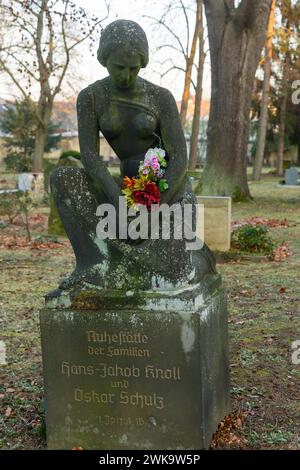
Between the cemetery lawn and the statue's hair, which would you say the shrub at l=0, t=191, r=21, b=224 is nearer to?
the cemetery lawn

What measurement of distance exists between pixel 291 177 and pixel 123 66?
26854 millimetres

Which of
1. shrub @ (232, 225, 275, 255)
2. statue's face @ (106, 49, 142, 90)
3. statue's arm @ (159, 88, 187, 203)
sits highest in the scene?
statue's face @ (106, 49, 142, 90)

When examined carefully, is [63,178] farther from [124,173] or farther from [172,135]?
[172,135]

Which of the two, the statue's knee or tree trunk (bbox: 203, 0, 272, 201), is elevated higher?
tree trunk (bbox: 203, 0, 272, 201)

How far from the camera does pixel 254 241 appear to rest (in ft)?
40.1

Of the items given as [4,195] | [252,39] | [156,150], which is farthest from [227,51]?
[156,150]

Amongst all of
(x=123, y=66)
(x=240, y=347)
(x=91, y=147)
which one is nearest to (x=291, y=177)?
(x=240, y=347)

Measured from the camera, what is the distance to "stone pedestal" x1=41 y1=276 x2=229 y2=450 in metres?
4.02

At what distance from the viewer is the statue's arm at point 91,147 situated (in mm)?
4309

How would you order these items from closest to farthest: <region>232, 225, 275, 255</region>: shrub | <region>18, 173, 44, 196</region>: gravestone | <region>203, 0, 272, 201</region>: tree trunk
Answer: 1. <region>232, 225, 275, 255</region>: shrub
2. <region>203, 0, 272, 201</region>: tree trunk
3. <region>18, 173, 44, 196</region>: gravestone

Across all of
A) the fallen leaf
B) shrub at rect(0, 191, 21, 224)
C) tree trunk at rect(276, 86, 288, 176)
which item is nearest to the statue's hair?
the fallen leaf

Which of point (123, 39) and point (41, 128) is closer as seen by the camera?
point (123, 39)

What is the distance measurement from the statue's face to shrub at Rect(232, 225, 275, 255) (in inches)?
324

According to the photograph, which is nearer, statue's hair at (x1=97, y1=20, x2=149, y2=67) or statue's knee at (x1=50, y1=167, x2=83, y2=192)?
statue's hair at (x1=97, y1=20, x2=149, y2=67)
